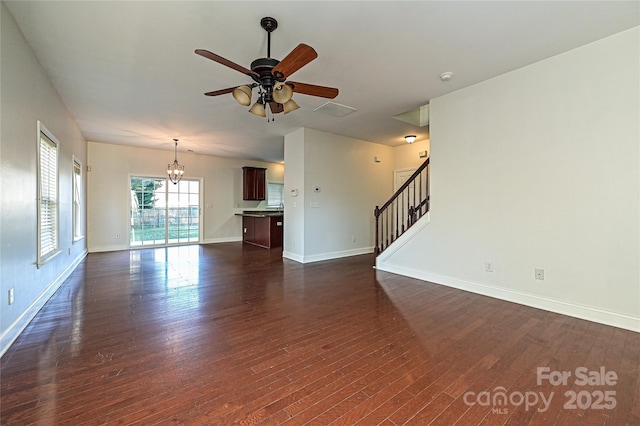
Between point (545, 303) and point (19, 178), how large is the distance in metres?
5.41

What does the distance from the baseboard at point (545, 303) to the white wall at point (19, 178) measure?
4597mm

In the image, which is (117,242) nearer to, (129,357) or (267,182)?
(267,182)

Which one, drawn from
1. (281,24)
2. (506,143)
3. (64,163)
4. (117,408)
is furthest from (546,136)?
(64,163)

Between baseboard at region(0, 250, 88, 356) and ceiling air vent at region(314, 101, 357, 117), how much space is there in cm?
422

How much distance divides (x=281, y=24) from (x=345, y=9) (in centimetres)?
57

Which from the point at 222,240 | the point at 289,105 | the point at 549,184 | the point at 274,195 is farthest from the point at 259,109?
the point at 274,195

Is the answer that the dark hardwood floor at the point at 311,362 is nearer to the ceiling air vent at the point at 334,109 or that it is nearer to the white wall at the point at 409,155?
the ceiling air vent at the point at 334,109

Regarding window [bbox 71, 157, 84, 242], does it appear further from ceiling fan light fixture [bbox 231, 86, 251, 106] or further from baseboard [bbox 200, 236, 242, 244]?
ceiling fan light fixture [bbox 231, 86, 251, 106]

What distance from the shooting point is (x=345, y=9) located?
2166 mm

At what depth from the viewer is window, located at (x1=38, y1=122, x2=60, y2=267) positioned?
311cm

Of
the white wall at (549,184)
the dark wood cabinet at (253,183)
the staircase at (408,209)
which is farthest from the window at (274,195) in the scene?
the white wall at (549,184)

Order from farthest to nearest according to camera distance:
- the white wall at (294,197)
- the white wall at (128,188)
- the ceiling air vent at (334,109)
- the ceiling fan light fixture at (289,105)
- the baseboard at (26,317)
A: the white wall at (128,188) < the white wall at (294,197) < the ceiling air vent at (334,109) < the ceiling fan light fixture at (289,105) < the baseboard at (26,317)

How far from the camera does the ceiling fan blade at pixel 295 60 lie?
6.44 feet

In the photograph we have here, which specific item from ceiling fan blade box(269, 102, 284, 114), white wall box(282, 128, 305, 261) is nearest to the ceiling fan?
ceiling fan blade box(269, 102, 284, 114)
